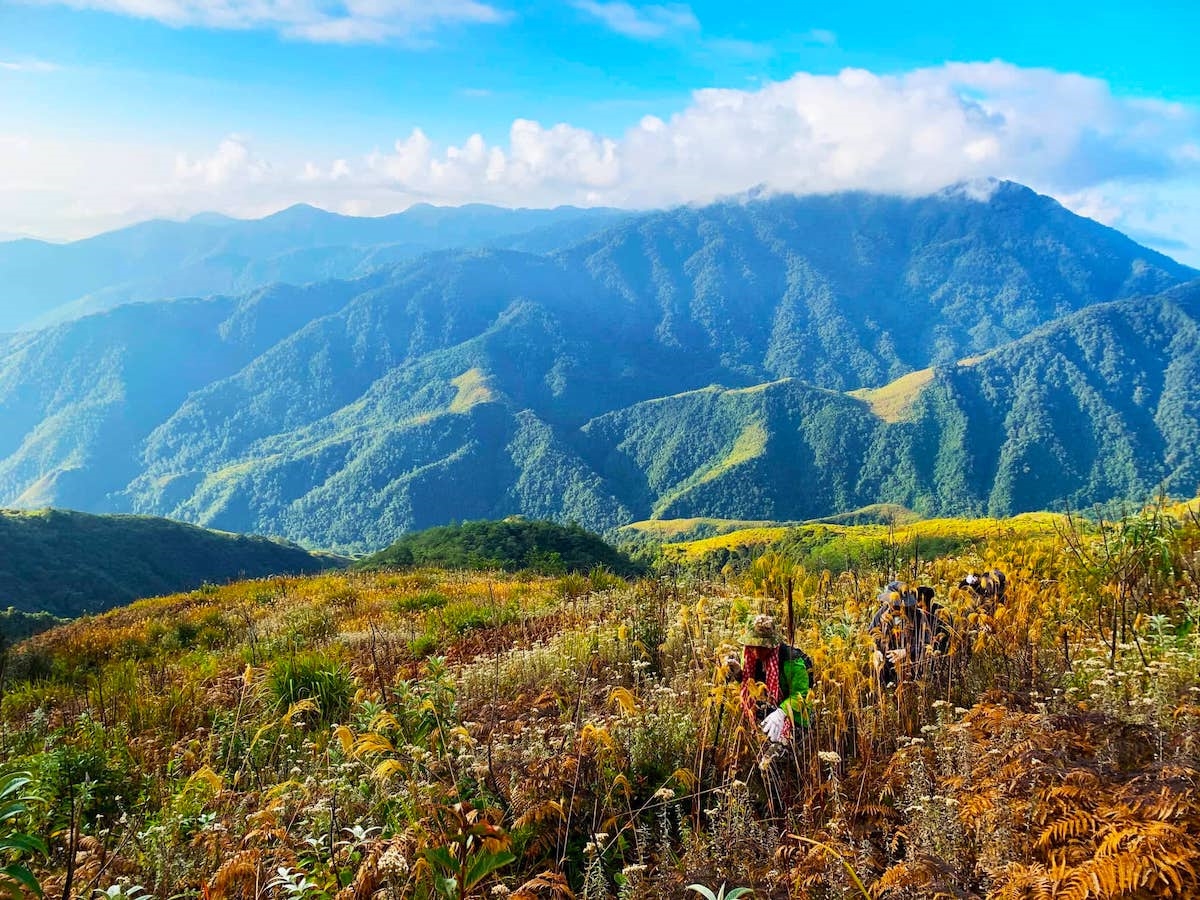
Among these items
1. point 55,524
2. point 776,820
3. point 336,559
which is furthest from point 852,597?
point 336,559

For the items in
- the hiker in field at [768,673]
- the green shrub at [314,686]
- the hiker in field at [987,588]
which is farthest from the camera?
the green shrub at [314,686]

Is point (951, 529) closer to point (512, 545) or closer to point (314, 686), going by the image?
point (512, 545)

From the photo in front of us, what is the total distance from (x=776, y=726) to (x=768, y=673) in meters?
0.41

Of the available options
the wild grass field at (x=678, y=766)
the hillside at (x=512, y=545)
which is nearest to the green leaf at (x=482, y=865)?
the wild grass field at (x=678, y=766)

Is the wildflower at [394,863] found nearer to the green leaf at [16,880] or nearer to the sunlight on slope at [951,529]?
the green leaf at [16,880]

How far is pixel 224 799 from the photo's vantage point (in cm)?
444

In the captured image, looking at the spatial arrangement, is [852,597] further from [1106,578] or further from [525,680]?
[525,680]

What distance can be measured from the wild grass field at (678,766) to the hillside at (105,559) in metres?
56.6

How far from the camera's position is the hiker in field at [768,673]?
435 cm

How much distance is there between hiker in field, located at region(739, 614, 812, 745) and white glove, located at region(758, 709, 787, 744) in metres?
0.11

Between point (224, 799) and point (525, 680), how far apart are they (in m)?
Answer: 2.64

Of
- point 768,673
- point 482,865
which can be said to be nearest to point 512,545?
point 768,673

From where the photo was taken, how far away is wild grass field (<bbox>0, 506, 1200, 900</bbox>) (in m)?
2.87

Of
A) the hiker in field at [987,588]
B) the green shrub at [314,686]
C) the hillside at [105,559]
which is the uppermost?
the hiker in field at [987,588]
